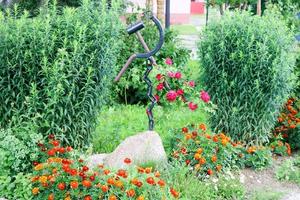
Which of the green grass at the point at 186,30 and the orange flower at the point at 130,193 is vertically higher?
the orange flower at the point at 130,193

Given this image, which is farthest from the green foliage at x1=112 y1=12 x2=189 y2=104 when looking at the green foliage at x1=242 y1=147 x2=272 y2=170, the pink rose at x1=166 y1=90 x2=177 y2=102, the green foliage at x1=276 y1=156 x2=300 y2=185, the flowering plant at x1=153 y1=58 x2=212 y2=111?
the green foliage at x1=276 y1=156 x2=300 y2=185

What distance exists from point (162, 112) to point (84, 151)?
3.59ft

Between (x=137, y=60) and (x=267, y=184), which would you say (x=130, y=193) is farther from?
(x=137, y=60)

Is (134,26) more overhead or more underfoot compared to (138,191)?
more overhead

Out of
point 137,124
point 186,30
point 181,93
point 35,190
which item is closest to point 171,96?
point 181,93

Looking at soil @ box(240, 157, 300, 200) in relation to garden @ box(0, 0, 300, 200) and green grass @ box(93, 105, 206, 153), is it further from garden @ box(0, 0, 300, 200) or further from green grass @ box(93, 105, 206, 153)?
green grass @ box(93, 105, 206, 153)

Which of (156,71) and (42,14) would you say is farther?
(156,71)

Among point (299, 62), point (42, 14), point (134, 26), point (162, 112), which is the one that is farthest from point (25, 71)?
point (299, 62)

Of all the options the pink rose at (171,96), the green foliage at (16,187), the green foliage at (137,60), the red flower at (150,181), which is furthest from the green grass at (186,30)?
the red flower at (150,181)

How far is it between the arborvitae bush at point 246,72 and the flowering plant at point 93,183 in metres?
2.04

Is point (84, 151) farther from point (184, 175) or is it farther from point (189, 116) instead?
point (189, 116)

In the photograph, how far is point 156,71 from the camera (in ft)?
21.7

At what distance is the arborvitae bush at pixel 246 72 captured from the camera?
671cm

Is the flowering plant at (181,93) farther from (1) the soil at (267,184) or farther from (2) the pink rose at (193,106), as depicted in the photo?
(1) the soil at (267,184)
